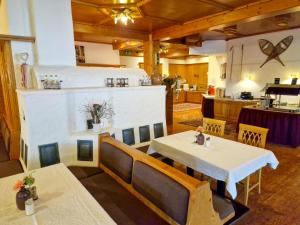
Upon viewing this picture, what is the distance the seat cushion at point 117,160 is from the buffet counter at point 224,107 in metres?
5.26

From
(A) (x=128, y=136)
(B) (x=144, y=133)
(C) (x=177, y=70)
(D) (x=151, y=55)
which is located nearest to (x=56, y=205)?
(A) (x=128, y=136)

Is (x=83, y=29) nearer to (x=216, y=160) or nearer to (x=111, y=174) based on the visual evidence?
(x=111, y=174)

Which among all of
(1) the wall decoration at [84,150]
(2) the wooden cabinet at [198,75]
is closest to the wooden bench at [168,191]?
(1) the wall decoration at [84,150]

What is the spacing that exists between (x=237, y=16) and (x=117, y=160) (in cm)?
350

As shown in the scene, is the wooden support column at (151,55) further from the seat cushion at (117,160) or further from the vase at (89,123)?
the seat cushion at (117,160)

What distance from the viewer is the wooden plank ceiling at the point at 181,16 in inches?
137

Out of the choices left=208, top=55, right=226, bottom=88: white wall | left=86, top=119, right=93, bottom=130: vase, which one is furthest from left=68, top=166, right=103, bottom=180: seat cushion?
left=208, top=55, right=226, bottom=88: white wall

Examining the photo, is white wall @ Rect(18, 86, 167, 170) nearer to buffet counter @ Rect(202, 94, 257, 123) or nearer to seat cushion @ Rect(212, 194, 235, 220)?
seat cushion @ Rect(212, 194, 235, 220)

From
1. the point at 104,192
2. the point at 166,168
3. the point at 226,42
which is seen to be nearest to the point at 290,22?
the point at 226,42

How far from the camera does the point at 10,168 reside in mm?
2703

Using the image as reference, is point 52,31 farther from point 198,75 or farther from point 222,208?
point 198,75

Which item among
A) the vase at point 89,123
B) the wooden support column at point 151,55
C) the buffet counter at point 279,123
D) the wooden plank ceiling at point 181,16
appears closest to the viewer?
the vase at point 89,123

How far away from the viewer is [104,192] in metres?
2.00

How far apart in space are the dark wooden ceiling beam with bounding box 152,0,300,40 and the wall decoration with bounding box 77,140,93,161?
3.49 m
